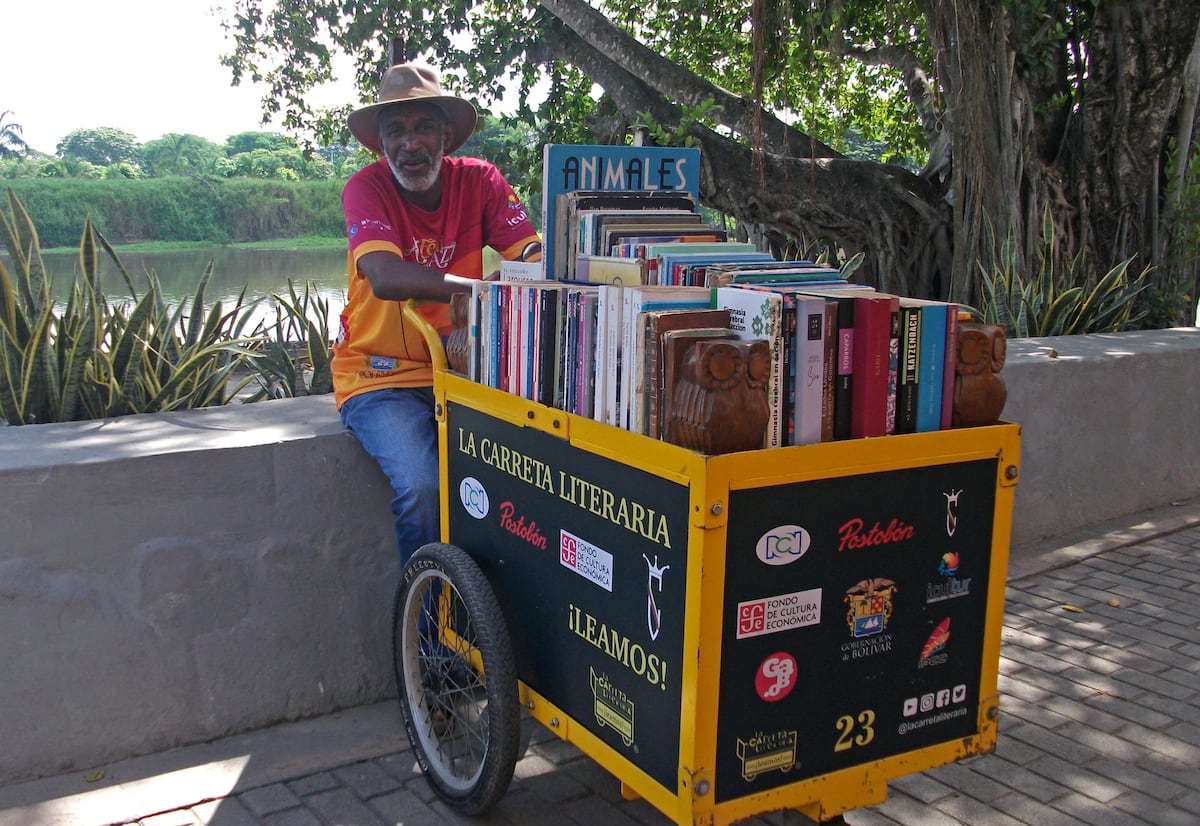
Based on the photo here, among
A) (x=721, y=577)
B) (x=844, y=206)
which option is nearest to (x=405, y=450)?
(x=721, y=577)

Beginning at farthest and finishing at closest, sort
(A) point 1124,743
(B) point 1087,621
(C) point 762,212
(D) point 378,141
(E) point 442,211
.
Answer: (C) point 762,212
(B) point 1087,621
(D) point 378,141
(E) point 442,211
(A) point 1124,743

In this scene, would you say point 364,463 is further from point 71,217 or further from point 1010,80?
point 1010,80

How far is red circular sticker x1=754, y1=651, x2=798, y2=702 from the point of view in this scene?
7.39ft

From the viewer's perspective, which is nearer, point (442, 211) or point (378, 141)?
point (442, 211)

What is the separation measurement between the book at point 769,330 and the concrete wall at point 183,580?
1619 mm

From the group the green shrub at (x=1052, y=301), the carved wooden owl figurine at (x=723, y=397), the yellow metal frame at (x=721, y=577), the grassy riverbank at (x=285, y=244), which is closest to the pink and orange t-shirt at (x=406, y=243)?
the yellow metal frame at (x=721, y=577)

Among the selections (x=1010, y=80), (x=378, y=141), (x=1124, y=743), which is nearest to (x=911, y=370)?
(x=1124, y=743)

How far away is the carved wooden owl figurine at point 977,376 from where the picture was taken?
2.43 meters

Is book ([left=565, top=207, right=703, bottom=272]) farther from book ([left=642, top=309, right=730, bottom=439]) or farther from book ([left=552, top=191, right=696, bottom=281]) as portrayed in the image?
book ([left=642, top=309, right=730, bottom=439])

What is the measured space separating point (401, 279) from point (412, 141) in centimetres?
56

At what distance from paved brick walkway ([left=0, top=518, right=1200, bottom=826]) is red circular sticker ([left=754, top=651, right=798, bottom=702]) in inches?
15.0

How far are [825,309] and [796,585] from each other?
1.86 feet

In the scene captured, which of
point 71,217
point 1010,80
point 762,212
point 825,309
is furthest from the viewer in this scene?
point 762,212

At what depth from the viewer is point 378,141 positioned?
4004 millimetres
